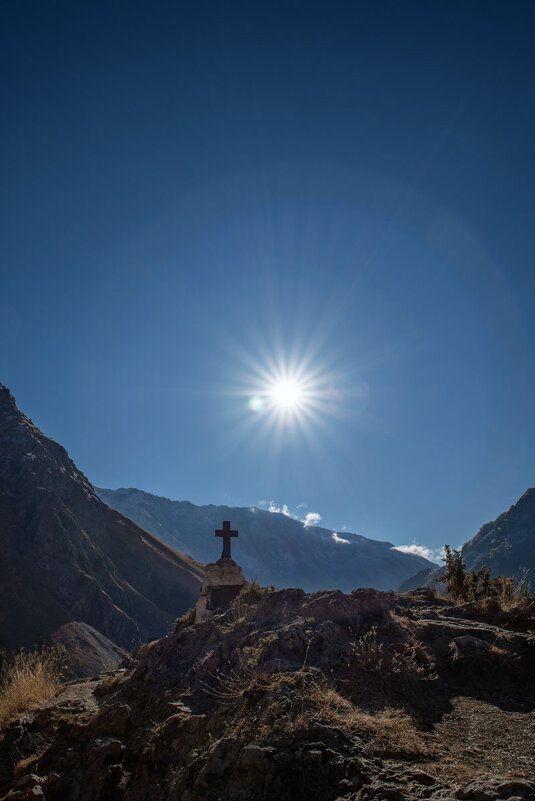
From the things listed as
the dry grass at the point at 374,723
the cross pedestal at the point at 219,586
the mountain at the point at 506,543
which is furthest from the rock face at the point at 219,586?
the mountain at the point at 506,543

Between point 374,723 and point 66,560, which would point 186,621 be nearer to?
point 374,723

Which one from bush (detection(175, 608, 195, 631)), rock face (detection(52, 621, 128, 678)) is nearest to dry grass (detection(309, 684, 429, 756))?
bush (detection(175, 608, 195, 631))

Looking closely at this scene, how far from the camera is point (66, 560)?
55750 mm

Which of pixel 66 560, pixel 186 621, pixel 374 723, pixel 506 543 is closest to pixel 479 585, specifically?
pixel 374 723

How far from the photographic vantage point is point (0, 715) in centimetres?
772

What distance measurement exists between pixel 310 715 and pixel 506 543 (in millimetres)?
127205

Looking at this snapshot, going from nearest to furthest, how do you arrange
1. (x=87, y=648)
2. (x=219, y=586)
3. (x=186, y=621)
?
1. (x=219, y=586)
2. (x=186, y=621)
3. (x=87, y=648)

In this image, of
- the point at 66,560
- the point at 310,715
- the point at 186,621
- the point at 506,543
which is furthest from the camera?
the point at 506,543

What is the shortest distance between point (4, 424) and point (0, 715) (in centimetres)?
7174

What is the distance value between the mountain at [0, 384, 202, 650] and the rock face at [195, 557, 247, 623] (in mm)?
35114

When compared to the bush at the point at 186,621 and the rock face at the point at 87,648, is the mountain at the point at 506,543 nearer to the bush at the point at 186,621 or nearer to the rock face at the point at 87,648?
the rock face at the point at 87,648

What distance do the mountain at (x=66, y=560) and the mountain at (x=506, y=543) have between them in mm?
60950

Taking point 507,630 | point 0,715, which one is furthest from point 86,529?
point 507,630

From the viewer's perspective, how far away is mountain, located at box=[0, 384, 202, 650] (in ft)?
152
